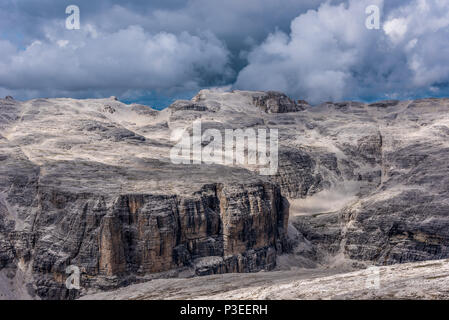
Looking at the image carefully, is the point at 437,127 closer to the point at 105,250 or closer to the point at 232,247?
the point at 232,247

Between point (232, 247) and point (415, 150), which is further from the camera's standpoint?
point (415, 150)

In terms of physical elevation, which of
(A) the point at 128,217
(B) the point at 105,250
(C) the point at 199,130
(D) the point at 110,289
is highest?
(C) the point at 199,130

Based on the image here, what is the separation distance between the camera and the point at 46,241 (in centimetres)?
8388

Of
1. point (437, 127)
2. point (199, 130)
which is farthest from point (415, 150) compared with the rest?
point (199, 130)

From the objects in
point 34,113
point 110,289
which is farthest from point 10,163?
point 34,113

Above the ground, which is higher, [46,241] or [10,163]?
[10,163]

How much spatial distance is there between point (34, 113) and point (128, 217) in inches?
3917

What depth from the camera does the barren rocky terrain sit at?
82000 mm

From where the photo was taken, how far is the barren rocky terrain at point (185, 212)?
82000 millimetres

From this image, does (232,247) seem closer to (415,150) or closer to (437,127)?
(415,150)

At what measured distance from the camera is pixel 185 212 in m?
92.6

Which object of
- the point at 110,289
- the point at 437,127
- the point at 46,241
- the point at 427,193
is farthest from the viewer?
the point at 437,127

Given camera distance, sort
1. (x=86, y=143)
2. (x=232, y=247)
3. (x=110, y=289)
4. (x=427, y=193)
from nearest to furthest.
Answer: (x=110, y=289) → (x=232, y=247) → (x=427, y=193) → (x=86, y=143)

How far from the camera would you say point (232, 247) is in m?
96.8
